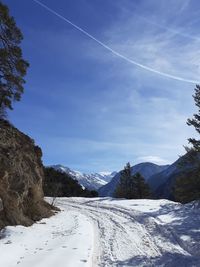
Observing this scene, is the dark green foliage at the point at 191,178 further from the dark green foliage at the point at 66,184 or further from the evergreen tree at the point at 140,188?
the dark green foliage at the point at 66,184

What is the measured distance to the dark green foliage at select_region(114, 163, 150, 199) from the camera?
65375mm

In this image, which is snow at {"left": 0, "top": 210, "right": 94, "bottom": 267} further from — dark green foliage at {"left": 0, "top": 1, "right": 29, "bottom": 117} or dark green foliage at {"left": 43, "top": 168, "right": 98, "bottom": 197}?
dark green foliage at {"left": 43, "top": 168, "right": 98, "bottom": 197}

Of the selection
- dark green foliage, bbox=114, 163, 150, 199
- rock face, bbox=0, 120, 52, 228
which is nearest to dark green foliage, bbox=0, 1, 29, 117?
rock face, bbox=0, 120, 52, 228

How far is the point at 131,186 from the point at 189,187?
3716 centimetres

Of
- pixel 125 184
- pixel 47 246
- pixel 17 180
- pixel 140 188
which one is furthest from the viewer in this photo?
pixel 125 184

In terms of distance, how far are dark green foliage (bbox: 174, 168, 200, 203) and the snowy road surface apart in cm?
465

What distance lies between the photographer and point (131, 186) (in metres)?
67.1

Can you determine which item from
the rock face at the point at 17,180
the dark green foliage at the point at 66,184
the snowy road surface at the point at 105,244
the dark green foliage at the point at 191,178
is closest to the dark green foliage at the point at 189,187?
the dark green foliage at the point at 191,178

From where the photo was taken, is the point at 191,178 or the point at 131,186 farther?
the point at 131,186

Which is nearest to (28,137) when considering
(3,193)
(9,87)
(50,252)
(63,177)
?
(9,87)

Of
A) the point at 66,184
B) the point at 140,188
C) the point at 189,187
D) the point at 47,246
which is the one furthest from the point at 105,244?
the point at 66,184

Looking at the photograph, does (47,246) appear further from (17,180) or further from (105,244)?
(17,180)

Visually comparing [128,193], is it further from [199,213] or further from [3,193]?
[3,193]

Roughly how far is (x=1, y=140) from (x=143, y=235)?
35.1 feet
